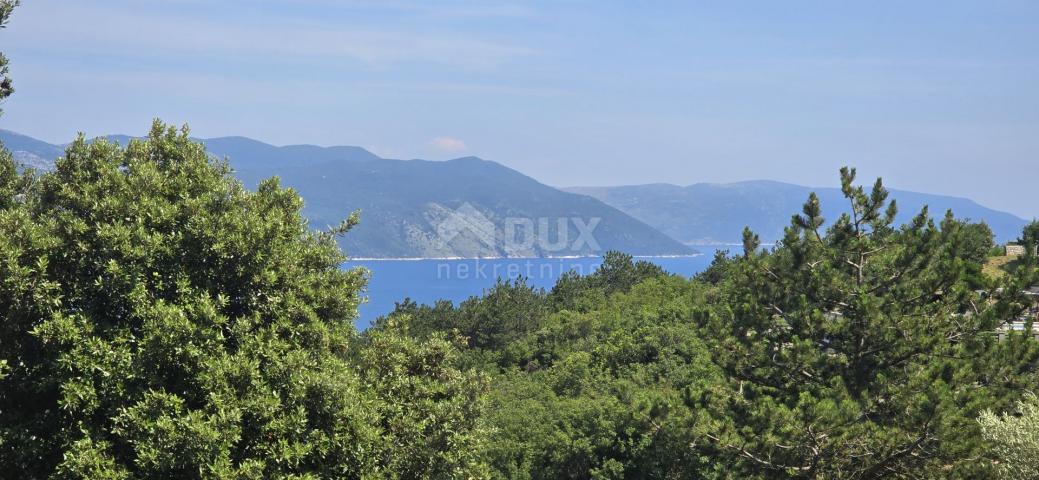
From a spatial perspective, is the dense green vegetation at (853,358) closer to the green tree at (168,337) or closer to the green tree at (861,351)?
the green tree at (861,351)

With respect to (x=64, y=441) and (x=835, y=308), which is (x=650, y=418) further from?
(x=64, y=441)

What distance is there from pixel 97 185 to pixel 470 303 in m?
50.2

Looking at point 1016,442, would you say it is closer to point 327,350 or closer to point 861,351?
point 861,351

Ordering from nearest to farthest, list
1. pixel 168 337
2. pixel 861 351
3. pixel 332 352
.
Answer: pixel 168 337
pixel 332 352
pixel 861 351

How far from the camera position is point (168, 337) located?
8023mm

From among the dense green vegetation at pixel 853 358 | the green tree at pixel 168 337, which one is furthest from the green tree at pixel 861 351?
the green tree at pixel 168 337

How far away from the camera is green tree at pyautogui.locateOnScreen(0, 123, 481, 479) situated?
315 inches

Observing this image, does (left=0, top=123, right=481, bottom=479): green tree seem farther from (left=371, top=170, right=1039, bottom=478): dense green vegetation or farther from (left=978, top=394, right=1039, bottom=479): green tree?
(left=978, top=394, right=1039, bottom=479): green tree

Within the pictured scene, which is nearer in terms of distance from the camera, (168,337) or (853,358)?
(168,337)

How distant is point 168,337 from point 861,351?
11.3 metres

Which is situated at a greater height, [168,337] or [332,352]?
[168,337]

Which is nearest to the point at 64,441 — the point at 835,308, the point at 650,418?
the point at 650,418

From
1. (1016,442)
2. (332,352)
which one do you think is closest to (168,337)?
(332,352)

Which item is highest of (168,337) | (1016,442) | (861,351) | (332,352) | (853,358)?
(168,337)
